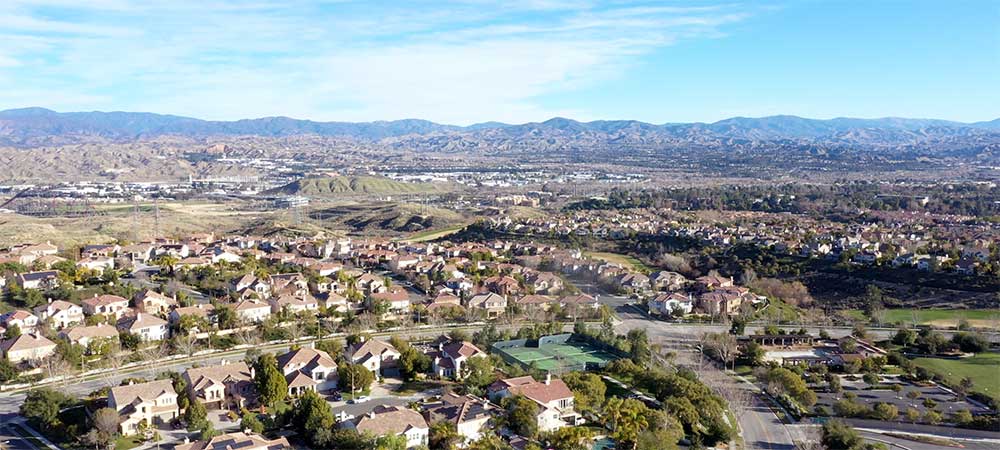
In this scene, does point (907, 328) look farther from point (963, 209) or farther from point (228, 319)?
point (963, 209)

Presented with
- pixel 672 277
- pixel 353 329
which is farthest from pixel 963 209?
pixel 353 329

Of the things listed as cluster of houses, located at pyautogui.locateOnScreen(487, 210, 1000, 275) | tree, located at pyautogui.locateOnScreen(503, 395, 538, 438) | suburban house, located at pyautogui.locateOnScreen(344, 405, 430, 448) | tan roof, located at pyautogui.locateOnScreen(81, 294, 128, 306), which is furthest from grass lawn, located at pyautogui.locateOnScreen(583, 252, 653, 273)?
suburban house, located at pyautogui.locateOnScreen(344, 405, 430, 448)

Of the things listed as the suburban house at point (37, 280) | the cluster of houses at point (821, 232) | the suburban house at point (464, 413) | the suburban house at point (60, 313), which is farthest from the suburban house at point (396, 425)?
the cluster of houses at point (821, 232)

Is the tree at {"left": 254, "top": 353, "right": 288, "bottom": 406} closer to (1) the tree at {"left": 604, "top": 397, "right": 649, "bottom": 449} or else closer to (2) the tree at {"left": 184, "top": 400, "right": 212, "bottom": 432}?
(2) the tree at {"left": 184, "top": 400, "right": 212, "bottom": 432}

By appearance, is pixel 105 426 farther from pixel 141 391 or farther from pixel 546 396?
pixel 546 396

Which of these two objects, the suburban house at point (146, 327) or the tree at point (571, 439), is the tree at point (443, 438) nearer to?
the tree at point (571, 439)
